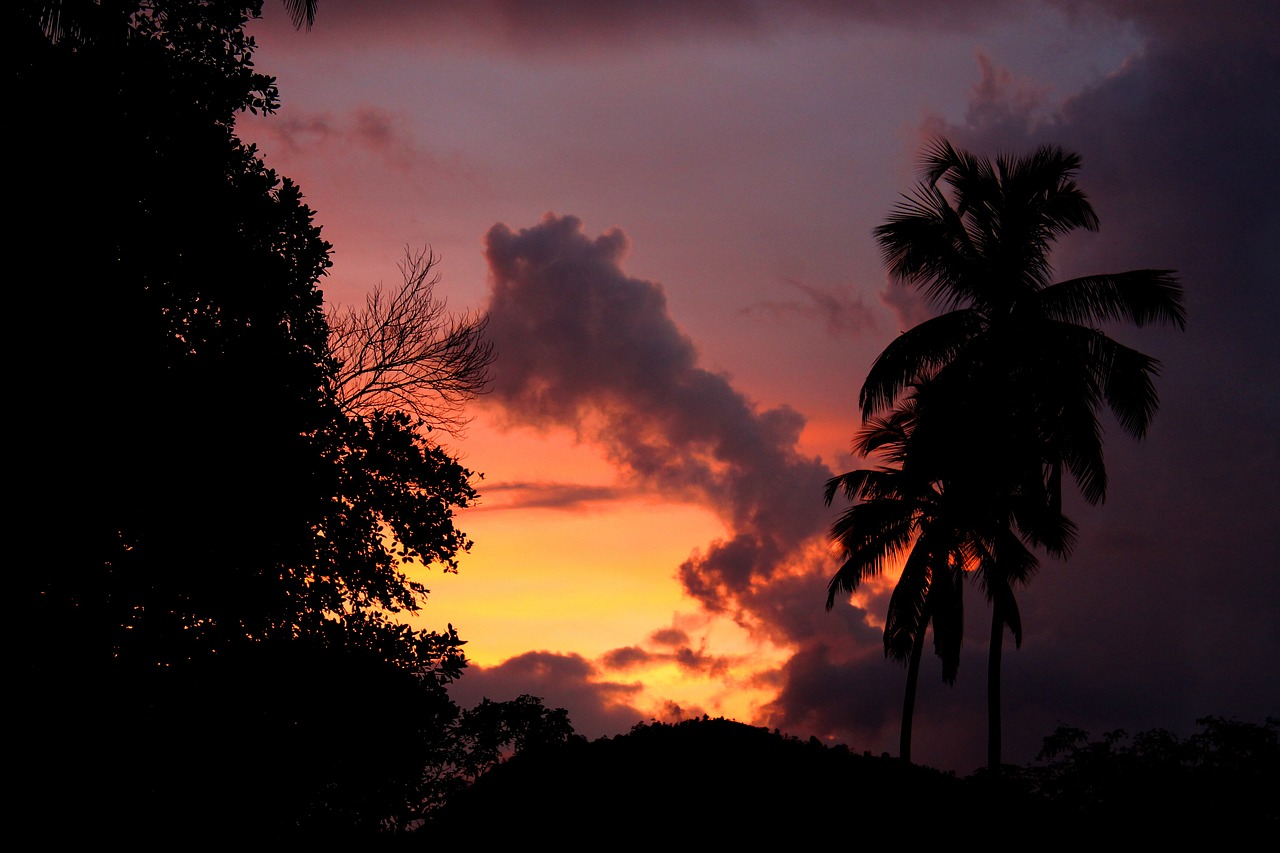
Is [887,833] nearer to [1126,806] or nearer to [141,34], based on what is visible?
[1126,806]

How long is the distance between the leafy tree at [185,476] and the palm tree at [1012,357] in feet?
45.7

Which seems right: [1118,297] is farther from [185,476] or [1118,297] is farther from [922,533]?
[185,476]

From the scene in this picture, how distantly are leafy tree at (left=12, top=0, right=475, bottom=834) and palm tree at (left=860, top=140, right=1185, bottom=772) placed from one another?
1394 cm

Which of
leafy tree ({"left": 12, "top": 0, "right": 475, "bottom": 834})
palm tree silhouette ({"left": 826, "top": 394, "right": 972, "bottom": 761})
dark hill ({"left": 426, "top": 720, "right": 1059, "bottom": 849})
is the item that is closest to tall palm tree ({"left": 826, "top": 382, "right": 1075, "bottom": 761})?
palm tree silhouette ({"left": 826, "top": 394, "right": 972, "bottom": 761})

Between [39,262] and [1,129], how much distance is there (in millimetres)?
1692

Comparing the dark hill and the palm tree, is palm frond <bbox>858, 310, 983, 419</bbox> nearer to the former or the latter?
the palm tree

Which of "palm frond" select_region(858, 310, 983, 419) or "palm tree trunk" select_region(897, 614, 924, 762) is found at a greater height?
"palm frond" select_region(858, 310, 983, 419)

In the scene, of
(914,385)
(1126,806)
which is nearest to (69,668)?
(914,385)

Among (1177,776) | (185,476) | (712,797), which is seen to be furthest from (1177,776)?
(185,476)

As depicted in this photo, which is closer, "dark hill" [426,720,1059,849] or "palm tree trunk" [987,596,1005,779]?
"dark hill" [426,720,1059,849]

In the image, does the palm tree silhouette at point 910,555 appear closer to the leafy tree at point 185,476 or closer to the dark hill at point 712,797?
the dark hill at point 712,797

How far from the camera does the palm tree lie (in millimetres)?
22000

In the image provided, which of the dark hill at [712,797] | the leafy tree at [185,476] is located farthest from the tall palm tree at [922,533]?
the leafy tree at [185,476]

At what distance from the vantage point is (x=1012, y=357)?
22859 mm
